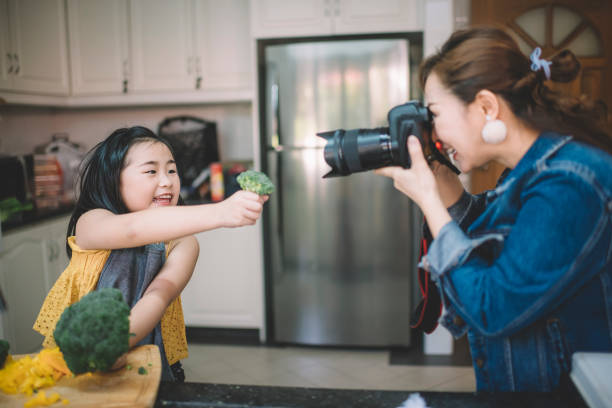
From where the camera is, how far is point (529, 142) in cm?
94

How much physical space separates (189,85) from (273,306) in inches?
54.8

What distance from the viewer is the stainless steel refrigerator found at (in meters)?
2.66

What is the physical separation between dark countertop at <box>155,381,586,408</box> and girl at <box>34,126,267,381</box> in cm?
22

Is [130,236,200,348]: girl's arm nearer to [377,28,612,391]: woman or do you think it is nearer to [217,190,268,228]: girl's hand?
[217,190,268,228]: girl's hand

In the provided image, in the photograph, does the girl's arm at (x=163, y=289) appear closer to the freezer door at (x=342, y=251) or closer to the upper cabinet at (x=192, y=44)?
the freezer door at (x=342, y=251)

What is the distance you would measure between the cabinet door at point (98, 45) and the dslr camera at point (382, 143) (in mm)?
2544

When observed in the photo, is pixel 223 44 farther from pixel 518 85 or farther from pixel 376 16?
pixel 518 85

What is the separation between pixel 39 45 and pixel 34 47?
0.17 ft

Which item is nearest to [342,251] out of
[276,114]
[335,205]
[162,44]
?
[335,205]

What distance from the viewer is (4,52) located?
2.70 m

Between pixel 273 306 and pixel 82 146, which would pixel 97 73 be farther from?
pixel 273 306

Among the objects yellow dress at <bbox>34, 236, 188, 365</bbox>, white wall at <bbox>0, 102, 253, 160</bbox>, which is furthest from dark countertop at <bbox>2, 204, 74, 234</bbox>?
yellow dress at <bbox>34, 236, 188, 365</bbox>

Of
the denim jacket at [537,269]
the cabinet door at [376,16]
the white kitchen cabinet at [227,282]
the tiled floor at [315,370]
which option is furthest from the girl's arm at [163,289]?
the cabinet door at [376,16]

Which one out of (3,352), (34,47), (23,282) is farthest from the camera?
(34,47)
